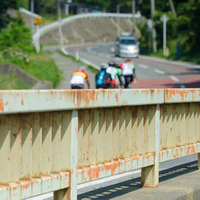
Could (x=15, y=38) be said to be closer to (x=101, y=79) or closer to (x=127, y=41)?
(x=127, y=41)

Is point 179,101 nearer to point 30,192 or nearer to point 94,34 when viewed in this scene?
point 30,192

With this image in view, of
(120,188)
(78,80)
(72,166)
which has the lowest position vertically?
(120,188)

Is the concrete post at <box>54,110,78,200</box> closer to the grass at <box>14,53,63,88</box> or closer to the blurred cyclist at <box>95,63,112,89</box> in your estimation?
the blurred cyclist at <box>95,63,112,89</box>

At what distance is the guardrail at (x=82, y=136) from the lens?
398 cm

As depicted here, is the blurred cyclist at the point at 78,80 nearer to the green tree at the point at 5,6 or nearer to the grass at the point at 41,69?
the grass at the point at 41,69

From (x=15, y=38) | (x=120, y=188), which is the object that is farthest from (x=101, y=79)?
(x=15, y=38)

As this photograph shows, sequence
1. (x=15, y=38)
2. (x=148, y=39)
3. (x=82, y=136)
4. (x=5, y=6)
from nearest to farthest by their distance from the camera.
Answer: (x=82, y=136)
(x=15, y=38)
(x=148, y=39)
(x=5, y=6)

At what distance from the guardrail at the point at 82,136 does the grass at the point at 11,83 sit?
52.4 ft

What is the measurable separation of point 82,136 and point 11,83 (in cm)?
1872

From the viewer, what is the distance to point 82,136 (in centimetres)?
473

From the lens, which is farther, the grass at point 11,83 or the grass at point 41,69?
the grass at point 41,69

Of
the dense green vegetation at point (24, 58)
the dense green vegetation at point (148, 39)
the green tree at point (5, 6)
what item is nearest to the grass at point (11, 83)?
the dense green vegetation at point (24, 58)

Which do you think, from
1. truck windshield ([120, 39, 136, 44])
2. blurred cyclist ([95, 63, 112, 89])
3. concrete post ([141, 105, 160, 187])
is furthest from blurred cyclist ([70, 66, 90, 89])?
truck windshield ([120, 39, 136, 44])

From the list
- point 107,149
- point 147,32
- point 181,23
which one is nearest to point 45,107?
point 107,149
